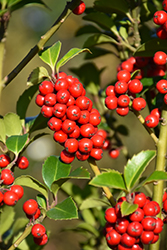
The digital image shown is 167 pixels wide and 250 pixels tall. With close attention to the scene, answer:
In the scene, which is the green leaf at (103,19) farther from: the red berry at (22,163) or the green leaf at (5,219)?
the green leaf at (5,219)

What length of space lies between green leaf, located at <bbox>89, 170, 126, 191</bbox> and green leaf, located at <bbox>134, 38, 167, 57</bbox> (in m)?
0.42

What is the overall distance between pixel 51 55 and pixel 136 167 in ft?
1.36

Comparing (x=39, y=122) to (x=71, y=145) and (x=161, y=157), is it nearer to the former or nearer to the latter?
(x=71, y=145)

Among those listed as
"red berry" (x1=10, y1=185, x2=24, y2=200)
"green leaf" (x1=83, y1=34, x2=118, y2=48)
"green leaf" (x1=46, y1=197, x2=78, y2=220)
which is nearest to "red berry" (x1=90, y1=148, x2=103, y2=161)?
"green leaf" (x1=46, y1=197, x2=78, y2=220)

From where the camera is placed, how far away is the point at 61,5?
3982 millimetres

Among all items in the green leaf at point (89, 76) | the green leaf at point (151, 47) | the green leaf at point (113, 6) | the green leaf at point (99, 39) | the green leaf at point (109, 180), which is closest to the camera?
the green leaf at point (109, 180)

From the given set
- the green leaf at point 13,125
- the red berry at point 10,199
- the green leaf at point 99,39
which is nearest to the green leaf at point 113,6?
the green leaf at point 99,39

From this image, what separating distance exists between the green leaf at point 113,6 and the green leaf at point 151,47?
0.75ft

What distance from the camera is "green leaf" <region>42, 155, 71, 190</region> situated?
0.98 m

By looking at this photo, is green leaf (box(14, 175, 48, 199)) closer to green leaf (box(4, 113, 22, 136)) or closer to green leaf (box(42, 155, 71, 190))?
green leaf (box(42, 155, 71, 190))

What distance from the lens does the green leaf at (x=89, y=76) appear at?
1.59 metres

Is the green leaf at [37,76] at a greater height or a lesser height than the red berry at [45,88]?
greater

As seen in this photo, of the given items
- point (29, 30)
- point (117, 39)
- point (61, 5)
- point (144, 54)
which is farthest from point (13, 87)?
point (144, 54)

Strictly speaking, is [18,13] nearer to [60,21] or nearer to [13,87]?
[13,87]
